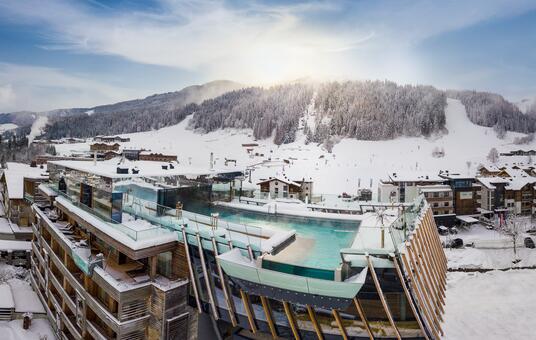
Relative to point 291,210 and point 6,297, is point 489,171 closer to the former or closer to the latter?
point 291,210

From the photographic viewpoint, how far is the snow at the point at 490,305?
84.4 ft

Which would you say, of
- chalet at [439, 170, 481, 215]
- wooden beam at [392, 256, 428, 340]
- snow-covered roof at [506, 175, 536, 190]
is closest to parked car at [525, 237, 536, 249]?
chalet at [439, 170, 481, 215]

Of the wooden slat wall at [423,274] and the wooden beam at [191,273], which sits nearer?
the wooden slat wall at [423,274]

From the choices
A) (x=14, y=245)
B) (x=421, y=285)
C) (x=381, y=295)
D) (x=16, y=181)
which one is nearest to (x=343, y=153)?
(x=16, y=181)

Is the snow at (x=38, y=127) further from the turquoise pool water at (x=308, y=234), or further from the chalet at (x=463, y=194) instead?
the turquoise pool water at (x=308, y=234)

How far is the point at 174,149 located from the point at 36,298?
114 meters

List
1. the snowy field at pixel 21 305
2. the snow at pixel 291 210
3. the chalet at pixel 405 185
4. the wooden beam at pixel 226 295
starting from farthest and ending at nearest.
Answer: the chalet at pixel 405 185
the snowy field at pixel 21 305
the snow at pixel 291 210
the wooden beam at pixel 226 295

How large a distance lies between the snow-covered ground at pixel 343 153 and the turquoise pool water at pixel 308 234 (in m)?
50.8

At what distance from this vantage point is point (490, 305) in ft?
98.7

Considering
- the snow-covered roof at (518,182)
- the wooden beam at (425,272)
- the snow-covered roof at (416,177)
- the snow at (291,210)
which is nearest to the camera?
the wooden beam at (425,272)

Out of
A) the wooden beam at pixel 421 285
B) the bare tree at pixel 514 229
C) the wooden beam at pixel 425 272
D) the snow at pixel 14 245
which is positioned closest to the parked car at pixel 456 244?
the bare tree at pixel 514 229

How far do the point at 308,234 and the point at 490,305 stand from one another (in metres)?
26.9

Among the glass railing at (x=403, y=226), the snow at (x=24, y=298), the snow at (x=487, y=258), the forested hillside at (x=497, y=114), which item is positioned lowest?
the snow at (x=487, y=258)

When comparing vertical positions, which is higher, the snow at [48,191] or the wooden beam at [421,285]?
the snow at [48,191]
